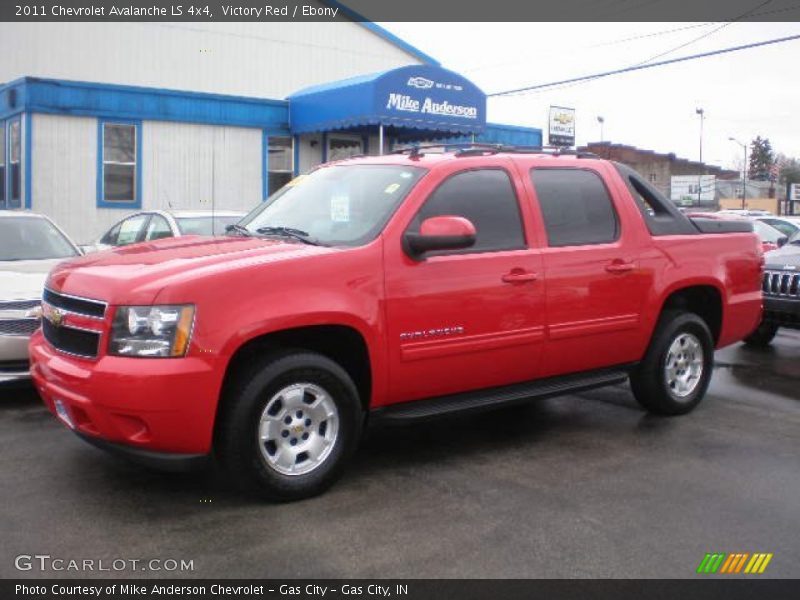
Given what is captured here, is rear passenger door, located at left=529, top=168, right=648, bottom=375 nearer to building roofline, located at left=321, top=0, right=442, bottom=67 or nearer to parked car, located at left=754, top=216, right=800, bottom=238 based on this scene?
parked car, located at left=754, top=216, right=800, bottom=238

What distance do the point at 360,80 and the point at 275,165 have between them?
3093 millimetres

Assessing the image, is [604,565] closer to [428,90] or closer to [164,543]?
[164,543]

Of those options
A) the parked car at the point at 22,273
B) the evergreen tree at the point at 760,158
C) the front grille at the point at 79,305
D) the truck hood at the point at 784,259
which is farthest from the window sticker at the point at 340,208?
the evergreen tree at the point at 760,158

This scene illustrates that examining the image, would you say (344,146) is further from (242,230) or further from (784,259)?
(242,230)

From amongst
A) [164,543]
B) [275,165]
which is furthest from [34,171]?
[164,543]

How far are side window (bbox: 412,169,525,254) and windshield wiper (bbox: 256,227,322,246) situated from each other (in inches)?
28.6

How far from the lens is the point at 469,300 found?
16.6 ft

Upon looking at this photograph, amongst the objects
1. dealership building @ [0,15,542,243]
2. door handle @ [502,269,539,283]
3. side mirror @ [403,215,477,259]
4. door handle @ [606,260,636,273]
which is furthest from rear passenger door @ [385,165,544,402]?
dealership building @ [0,15,542,243]

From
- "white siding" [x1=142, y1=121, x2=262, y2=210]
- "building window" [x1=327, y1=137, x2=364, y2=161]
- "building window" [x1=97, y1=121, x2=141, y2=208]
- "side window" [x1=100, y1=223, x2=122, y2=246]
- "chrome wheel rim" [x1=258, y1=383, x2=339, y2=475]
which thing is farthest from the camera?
"building window" [x1=327, y1=137, x2=364, y2=161]

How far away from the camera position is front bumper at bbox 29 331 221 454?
4035mm

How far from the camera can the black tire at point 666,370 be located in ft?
20.6

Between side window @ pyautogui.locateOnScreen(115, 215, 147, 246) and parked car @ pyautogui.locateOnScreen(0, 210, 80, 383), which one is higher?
side window @ pyautogui.locateOnScreen(115, 215, 147, 246)

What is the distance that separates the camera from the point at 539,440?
585 cm

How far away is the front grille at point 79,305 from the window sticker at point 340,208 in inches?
61.3
